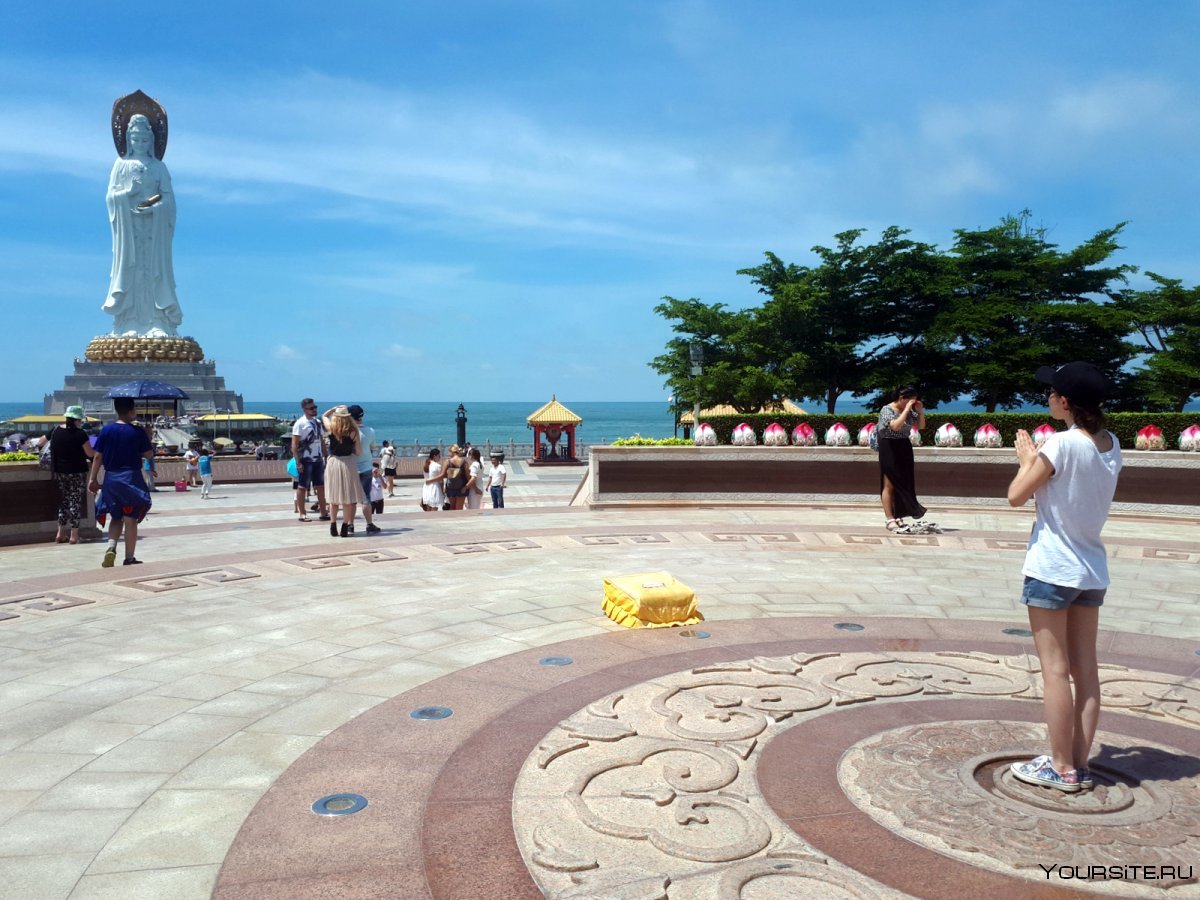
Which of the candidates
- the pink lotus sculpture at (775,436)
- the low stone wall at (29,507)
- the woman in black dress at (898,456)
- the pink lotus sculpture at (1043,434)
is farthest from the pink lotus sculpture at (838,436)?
the low stone wall at (29,507)

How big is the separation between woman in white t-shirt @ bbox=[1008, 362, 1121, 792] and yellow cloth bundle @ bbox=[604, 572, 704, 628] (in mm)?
3574

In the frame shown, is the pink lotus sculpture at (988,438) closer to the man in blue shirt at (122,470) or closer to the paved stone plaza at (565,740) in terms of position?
the paved stone plaza at (565,740)

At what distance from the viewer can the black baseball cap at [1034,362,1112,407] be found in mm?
3600

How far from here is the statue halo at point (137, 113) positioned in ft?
196

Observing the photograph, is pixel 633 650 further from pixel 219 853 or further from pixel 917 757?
pixel 219 853

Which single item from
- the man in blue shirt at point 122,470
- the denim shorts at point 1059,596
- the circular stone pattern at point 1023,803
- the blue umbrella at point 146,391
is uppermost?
the blue umbrella at point 146,391

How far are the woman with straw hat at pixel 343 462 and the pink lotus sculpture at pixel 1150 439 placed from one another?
13.6 metres

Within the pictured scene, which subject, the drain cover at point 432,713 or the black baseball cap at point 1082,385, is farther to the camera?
the drain cover at point 432,713

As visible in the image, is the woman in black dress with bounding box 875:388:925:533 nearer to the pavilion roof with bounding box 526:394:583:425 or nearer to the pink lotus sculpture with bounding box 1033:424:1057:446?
the pink lotus sculpture with bounding box 1033:424:1057:446

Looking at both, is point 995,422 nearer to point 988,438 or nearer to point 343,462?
point 988,438

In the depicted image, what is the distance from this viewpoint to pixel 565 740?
453cm

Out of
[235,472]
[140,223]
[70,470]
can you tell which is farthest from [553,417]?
[140,223]

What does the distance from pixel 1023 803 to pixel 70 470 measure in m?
12.5

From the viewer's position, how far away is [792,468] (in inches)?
648
